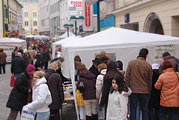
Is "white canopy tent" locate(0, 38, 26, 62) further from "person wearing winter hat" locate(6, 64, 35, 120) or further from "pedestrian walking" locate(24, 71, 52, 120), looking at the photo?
"pedestrian walking" locate(24, 71, 52, 120)

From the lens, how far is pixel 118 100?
5.32 m

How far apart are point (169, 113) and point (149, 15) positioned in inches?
439

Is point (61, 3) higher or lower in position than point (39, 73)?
higher

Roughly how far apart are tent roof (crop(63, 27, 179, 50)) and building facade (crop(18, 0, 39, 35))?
87501mm

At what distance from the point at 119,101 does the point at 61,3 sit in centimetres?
4954

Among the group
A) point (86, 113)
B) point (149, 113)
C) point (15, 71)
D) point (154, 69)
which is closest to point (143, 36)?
point (154, 69)

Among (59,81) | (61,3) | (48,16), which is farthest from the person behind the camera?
(48,16)

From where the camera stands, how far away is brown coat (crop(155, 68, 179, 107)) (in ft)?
18.9

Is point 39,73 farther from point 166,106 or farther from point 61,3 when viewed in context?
point 61,3

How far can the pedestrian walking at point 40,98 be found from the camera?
5.30 m

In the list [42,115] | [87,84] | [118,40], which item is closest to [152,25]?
[118,40]

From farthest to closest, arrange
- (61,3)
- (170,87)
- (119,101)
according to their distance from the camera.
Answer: (61,3)
(170,87)
(119,101)

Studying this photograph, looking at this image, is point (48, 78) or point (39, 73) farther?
point (48, 78)

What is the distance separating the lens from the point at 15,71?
11.5m
